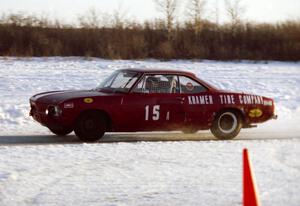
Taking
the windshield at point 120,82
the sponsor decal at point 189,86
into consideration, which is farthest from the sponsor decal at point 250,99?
the windshield at point 120,82

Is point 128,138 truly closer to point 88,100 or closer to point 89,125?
point 89,125

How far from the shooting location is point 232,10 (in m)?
42.2

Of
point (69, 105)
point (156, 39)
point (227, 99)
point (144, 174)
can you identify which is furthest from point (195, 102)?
point (156, 39)

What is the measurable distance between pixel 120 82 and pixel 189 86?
1.34 meters

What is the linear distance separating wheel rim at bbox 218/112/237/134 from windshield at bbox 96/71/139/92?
76.6 inches

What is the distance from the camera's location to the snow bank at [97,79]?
49.5 feet

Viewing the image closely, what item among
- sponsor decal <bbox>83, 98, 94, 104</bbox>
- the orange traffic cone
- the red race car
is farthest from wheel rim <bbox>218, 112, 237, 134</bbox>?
the orange traffic cone

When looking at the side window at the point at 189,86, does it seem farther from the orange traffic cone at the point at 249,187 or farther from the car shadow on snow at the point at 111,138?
the orange traffic cone at the point at 249,187

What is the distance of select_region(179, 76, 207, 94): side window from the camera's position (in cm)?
1229

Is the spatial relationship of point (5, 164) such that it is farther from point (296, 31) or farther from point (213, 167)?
point (296, 31)

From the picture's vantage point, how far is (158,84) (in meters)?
12.1

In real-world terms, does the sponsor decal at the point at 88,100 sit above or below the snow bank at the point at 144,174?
above

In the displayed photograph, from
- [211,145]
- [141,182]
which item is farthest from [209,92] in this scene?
[141,182]

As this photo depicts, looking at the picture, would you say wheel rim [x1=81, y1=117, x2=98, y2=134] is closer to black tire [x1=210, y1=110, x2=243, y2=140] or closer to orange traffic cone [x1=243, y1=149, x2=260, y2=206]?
black tire [x1=210, y1=110, x2=243, y2=140]
